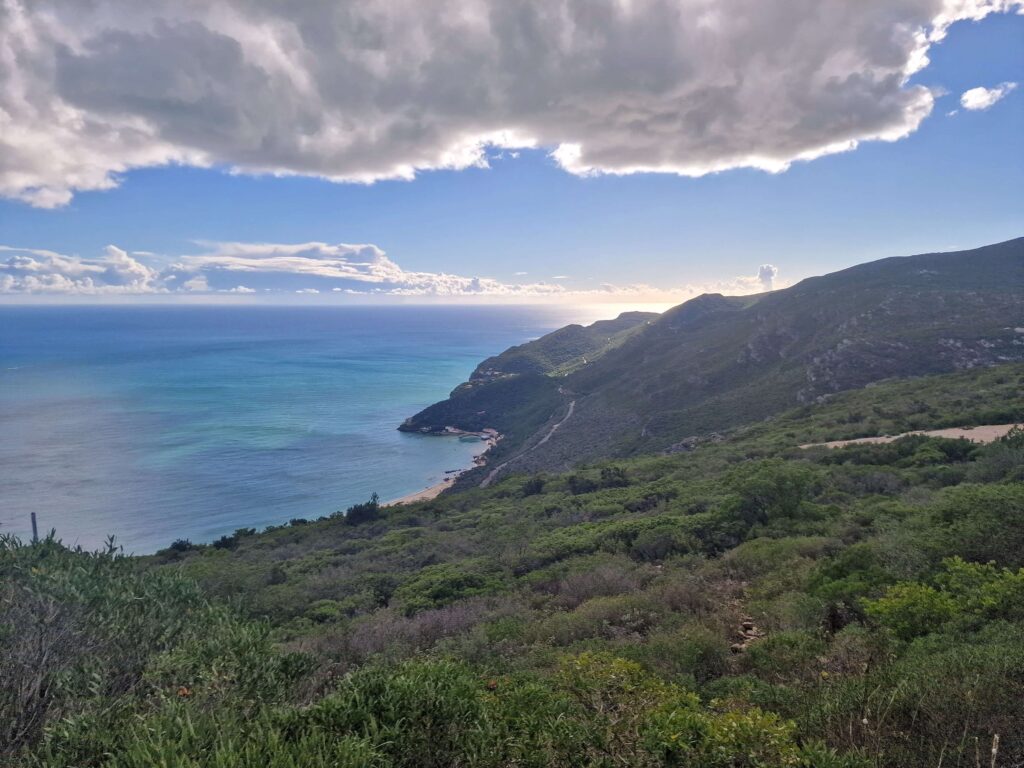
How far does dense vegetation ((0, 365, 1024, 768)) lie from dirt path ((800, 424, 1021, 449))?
3079 millimetres

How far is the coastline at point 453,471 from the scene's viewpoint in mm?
45688

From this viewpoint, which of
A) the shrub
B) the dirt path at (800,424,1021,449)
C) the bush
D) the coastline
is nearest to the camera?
the shrub

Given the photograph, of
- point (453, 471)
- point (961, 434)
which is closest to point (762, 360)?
point (961, 434)

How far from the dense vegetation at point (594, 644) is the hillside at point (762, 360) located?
83.9 feet

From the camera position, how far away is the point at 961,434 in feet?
75.2

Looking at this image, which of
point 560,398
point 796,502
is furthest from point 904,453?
point 560,398

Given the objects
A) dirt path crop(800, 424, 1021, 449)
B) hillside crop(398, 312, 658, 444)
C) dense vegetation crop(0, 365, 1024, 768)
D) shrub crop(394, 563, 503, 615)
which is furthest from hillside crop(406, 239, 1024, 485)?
shrub crop(394, 563, 503, 615)

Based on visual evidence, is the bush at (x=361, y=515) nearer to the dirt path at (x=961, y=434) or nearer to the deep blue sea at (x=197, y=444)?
the deep blue sea at (x=197, y=444)

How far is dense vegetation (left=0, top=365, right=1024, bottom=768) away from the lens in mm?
4656

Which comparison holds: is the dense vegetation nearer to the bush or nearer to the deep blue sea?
the bush

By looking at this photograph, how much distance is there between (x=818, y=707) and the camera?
5422 mm

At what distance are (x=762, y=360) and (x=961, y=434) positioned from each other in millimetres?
33051

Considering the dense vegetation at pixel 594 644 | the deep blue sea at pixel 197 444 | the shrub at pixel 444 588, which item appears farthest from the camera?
the deep blue sea at pixel 197 444

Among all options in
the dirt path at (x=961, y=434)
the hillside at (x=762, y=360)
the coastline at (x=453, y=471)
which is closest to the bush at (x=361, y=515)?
the coastline at (x=453, y=471)
